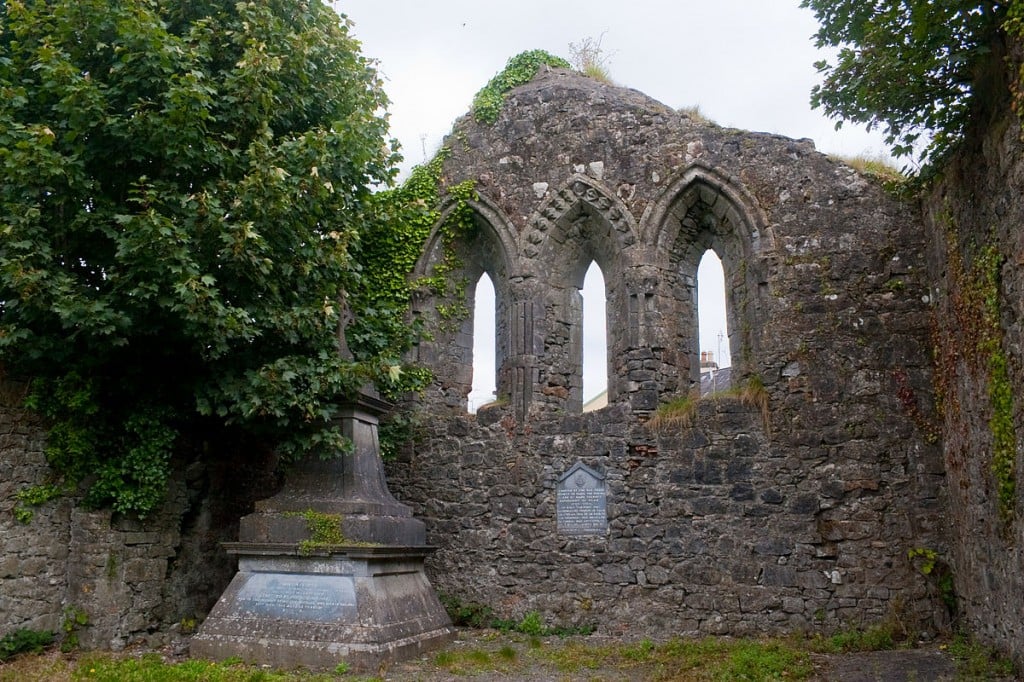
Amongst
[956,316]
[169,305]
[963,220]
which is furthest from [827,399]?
[169,305]

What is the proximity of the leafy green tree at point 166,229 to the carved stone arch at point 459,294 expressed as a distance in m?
1.76

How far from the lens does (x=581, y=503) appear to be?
9.95 meters

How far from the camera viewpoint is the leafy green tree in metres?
7.74

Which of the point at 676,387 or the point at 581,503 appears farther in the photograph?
the point at 676,387

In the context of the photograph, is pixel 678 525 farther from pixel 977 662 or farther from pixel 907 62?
pixel 907 62

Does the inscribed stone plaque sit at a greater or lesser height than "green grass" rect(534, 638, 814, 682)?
greater

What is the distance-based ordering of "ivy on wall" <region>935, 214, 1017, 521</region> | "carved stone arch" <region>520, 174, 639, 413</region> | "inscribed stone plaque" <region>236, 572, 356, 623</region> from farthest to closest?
"carved stone arch" <region>520, 174, 639, 413</region>
"inscribed stone plaque" <region>236, 572, 356, 623</region>
"ivy on wall" <region>935, 214, 1017, 521</region>

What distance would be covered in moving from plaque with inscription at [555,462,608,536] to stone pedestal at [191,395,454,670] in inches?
73.1

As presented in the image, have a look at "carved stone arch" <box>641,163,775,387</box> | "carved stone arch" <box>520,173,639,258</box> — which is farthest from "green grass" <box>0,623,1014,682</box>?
"carved stone arch" <box>520,173,639,258</box>

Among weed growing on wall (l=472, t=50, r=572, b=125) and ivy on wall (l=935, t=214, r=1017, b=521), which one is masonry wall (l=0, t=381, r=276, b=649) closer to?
weed growing on wall (l=472, t=50, r=572, b=125)

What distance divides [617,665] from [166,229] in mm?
5595

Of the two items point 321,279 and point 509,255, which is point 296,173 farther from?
point 509,255

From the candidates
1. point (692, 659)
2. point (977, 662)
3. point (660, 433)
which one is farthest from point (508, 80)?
point (977, 662)

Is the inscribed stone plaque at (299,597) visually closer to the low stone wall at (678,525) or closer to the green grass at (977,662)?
the low stone wall at (678,525)
